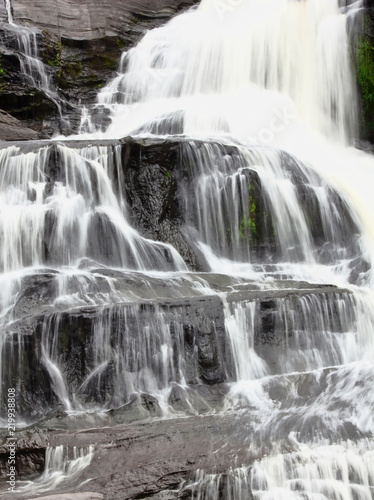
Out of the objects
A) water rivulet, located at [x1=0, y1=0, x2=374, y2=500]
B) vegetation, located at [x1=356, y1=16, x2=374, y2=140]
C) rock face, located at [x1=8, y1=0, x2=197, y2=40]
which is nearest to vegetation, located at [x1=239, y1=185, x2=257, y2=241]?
water rivulet, located at [x1=0, y1=0, x2=374, y2=500]

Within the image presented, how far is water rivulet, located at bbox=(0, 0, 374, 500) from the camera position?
17.9 ft

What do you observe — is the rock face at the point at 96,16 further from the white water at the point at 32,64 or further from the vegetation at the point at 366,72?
the vegetation at the point at 366,72

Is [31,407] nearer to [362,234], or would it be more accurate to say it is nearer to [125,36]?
[362,234]

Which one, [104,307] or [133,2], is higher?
[133,2]

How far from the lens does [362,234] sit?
407 inches

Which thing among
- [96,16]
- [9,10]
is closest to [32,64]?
[9,10]

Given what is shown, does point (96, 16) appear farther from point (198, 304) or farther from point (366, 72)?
point (198, 304)

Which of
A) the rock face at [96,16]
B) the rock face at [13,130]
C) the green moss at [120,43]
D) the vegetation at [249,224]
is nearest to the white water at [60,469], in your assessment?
the vegetation at [249,224]

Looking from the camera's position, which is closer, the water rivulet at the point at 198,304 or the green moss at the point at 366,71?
the water rivulet at the point at 198,304

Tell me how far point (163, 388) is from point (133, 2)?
49.0 ft

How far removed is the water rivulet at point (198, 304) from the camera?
547cm

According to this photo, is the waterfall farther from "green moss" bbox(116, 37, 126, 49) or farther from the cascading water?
"green moss" bbox(116, 37, 126, 49)

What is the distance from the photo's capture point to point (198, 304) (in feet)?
24.3

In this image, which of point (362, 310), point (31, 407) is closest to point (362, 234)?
point (362, 310)
